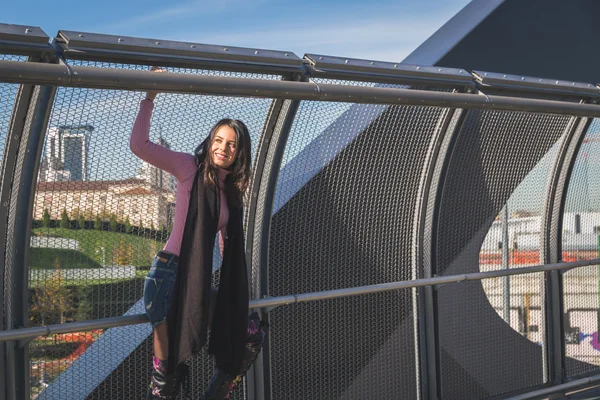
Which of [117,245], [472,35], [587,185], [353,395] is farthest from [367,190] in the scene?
[472,35]

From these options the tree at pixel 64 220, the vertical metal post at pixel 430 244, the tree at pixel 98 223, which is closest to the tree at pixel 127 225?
the tree at pixel 98 223

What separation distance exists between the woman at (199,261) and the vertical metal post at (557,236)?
2.96m

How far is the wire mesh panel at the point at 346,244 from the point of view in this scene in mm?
4559

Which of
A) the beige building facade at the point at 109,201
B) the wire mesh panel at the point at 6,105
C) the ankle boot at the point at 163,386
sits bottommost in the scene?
the ankle boot at the point at 163,386

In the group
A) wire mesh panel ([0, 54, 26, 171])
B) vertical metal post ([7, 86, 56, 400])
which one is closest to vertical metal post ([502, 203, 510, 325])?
vertical metal post ([7, 86, 56, 400])

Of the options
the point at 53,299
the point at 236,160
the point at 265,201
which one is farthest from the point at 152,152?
the point at 265,201

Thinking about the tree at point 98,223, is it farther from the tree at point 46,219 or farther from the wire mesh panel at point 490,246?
the wire mesh panel at point 490,246

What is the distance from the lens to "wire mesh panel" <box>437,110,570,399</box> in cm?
536

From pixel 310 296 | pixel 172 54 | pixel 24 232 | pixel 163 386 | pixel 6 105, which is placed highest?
pixel 172 54

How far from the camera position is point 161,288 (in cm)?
353

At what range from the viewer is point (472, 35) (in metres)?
7.70

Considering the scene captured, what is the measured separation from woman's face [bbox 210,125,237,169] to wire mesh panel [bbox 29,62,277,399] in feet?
1.04

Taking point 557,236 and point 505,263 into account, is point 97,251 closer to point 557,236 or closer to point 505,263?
point 505,263

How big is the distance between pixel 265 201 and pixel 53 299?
111 centimetres
